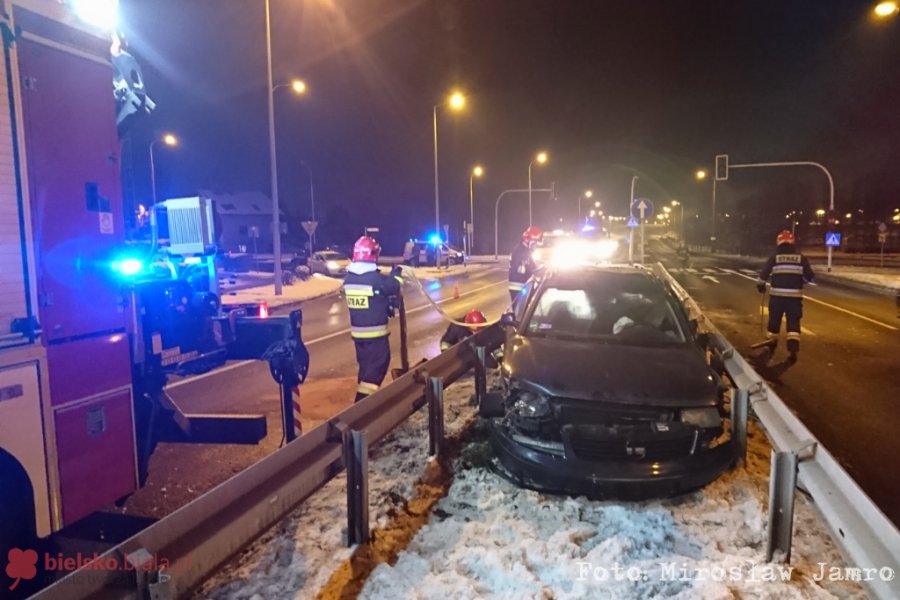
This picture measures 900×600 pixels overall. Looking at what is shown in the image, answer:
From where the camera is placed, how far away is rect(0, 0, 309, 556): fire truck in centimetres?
332

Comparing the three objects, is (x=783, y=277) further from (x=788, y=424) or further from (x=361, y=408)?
(x=361, y=408)

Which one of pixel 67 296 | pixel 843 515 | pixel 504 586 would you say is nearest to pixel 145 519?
pixel 67 296

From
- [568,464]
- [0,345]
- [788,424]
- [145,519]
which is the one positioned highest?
[0,345]

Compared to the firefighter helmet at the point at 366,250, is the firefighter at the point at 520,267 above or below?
below

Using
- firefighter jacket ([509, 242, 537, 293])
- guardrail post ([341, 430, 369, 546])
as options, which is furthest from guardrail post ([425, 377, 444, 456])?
firefighter jacket ([509, 242, 537, 293])

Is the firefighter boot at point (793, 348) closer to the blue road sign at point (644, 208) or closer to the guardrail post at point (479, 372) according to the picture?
the blue road sign at point (644, 208)

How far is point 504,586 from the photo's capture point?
129 inches

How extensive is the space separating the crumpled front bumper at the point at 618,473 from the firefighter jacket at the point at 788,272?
6927 mm

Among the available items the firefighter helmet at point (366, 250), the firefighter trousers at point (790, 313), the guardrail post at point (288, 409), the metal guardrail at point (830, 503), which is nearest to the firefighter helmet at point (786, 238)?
the firefighter trousers at point (790, 313)

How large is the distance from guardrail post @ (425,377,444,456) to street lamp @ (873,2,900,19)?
1677 cm

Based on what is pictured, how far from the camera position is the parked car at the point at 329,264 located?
117ft

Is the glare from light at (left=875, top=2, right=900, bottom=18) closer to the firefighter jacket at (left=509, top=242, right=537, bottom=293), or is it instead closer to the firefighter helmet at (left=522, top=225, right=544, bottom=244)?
the firefighter helmet at (left=522, top=225, right=544, bottom=244)

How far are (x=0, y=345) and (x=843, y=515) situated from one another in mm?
4041

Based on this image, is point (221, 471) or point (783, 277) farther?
point (783, 277)
